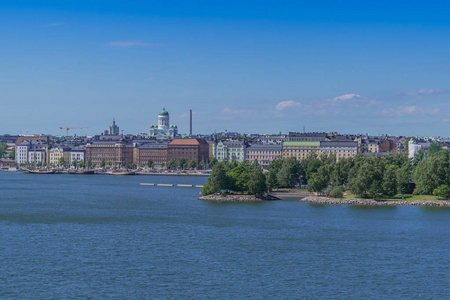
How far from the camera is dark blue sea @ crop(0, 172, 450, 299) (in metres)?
26.4

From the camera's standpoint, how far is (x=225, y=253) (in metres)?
33.1

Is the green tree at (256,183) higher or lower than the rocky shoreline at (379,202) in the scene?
higher

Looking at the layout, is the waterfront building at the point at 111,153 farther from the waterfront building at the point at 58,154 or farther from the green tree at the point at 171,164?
the green tree at the point at 171,164

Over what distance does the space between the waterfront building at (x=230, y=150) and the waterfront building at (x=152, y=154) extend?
11122 millimetres

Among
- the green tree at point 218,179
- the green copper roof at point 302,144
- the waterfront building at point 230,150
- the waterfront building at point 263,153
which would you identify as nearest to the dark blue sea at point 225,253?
the green tree at point 218,179

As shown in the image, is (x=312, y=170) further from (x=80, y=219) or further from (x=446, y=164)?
(x=80, y=219)

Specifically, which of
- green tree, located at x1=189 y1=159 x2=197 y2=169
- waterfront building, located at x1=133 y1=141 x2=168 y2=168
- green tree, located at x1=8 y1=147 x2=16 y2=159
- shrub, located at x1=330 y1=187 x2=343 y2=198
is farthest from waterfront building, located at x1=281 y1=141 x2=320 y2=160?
green tree, located at x1=8 y1=147 x2=16 y2=159

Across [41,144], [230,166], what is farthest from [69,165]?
[230,166]

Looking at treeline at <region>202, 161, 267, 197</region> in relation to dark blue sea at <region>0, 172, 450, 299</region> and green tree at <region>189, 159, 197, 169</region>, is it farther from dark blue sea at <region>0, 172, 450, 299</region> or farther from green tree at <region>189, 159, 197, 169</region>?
green tree at <region>189, 159, 197, 169</region>

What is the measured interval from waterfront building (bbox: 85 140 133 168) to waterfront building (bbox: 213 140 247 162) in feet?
62.7

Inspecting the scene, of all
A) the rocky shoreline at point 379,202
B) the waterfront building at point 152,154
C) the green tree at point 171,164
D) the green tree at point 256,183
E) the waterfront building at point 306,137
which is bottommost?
the rocky shoreline at point 379,202

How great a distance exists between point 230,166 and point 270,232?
29.1m

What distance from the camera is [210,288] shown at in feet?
86.6

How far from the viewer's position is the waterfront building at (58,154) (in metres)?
161
